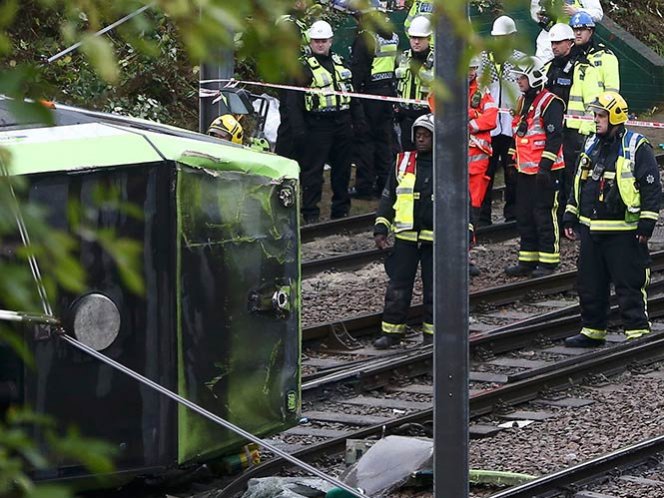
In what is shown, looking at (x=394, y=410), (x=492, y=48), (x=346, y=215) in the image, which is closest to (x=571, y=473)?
(x=394, y=410)

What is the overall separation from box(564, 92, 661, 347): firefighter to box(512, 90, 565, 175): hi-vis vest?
6.65ft

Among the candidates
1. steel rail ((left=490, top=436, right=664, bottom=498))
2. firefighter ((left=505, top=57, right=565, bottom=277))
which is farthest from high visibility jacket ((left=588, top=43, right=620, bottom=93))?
steel rail ((left=490, top=436, right=664, bottom=498))

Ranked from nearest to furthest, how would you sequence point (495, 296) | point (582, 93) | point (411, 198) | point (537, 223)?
1. point (411, 198)
2. point (495, 296)
3. point (537, 223)
4. point (582, 93)

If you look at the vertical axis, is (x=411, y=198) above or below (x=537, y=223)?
above

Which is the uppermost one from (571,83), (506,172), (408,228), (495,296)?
(571,83)

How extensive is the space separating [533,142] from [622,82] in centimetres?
877

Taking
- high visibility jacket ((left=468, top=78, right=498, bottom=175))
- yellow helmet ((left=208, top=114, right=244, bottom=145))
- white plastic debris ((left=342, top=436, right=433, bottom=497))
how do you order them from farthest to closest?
high visibility jacket ((left=468, top=78, right=498, bottom=175)) → yellow helmet ((left=208, top=114, right=244, bottom=145)) → white plastic debris ((left=342, top=436, right=433, bottom=497))

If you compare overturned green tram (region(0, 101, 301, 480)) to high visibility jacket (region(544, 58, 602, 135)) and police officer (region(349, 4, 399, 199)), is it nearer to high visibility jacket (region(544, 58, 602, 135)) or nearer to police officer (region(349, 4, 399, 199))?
high visibility jacket (region(544, 58, 602, 135))

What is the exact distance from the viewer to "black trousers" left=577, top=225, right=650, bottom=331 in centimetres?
1177

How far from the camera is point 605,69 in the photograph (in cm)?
1452

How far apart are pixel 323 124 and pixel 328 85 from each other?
1.87 feet

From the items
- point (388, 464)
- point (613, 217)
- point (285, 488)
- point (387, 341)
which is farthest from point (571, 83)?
point (285, 488)

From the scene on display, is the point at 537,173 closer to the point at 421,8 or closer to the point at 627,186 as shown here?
the point at 421,8

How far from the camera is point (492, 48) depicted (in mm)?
2387
